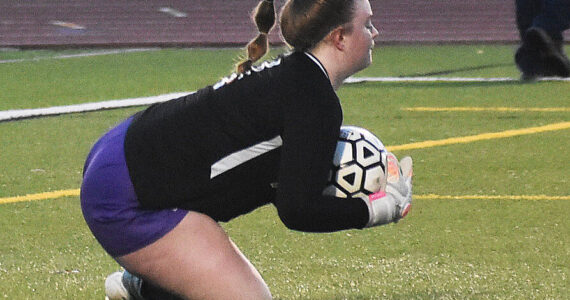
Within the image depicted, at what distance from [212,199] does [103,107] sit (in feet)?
21.9

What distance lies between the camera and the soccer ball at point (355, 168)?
393cm

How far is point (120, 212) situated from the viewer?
3.81m

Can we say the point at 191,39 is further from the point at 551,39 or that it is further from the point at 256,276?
the point at 256,276

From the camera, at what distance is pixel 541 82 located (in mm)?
11523

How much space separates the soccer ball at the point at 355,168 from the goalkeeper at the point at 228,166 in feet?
0.30

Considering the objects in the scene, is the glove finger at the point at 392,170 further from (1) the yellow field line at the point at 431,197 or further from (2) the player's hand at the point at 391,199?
(1) the yellow field line at the point at 431,197

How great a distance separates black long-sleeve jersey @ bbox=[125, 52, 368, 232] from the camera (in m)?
3.63

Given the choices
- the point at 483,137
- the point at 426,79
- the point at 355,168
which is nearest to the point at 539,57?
the point at 426,79

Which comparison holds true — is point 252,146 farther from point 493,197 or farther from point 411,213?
point 493,197

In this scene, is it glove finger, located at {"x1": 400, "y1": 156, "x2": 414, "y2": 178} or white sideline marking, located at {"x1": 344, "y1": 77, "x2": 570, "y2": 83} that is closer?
glove finger, located at {"x1": 400, "y1": 156, "x2": 414, "y2": 178}

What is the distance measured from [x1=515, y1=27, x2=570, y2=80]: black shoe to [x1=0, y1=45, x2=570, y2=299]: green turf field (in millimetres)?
216

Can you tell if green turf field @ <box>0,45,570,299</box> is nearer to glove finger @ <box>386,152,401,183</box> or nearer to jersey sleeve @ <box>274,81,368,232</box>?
glove finger @ <box>386,152,401,183</box>

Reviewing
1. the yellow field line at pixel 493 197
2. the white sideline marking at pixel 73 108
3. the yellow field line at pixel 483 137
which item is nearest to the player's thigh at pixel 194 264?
the yellow field line at pixel 493 197

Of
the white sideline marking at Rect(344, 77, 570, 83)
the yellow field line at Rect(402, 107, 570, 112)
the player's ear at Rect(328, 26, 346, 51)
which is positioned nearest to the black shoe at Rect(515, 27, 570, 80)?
the white sideline marking at Rect(344, 77, 570, 83)
